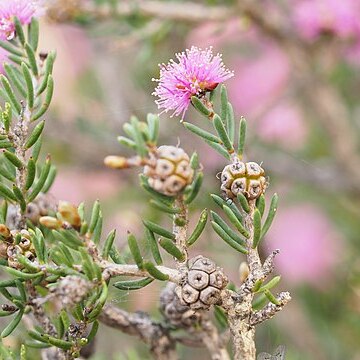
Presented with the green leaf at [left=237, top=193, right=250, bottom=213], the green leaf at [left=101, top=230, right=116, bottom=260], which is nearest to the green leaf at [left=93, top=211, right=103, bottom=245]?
the green leaf at [left=101, top=230, right=116, bottom=260]

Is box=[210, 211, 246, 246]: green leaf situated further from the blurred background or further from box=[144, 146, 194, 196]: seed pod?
the blurred background

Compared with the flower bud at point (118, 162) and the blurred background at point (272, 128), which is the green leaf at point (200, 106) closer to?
the flower bud at point (118, 162)

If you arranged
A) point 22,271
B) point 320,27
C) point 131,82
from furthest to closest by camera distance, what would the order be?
point 131,82, point 320,27, point 22,271

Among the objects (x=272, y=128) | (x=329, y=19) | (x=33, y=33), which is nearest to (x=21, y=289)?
(x=33, y=33)

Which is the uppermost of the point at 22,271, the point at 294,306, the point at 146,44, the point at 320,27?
the point at 320,27

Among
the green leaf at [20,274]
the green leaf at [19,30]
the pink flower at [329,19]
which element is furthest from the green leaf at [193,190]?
the pink flower at [329,19]

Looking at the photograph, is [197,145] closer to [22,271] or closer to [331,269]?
[331,269]

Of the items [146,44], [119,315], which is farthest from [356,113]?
[119,315]
